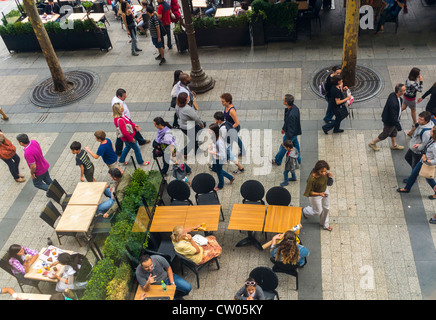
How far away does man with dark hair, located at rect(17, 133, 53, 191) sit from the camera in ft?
29.4

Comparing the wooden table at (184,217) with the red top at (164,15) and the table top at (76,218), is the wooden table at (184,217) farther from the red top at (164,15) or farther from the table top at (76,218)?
the red top at (164,15)

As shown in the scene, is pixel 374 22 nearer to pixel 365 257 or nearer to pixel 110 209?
pixel 365 257

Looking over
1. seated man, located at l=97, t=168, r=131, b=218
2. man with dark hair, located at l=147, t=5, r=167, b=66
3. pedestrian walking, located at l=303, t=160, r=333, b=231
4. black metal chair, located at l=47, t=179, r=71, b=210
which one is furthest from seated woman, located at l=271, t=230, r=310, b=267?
man with dark hair, located at l=147, t=5, r=167, b=66

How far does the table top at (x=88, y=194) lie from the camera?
8344 mm

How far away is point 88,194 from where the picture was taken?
849 centimetres

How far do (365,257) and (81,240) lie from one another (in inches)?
226

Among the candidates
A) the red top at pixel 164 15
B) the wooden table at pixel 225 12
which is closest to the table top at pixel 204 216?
the red top at pixel 164 15

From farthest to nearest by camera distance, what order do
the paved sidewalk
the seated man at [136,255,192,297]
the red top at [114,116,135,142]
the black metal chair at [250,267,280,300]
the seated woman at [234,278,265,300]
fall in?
the red top at [114,116,135,142]
the paved sidewalk
the seated man at [136,255,192,297]
the black metal chair at [250,267,280,300]
the seated woman at [234,278,265,300]

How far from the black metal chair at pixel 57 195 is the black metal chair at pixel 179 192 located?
93.1 inches

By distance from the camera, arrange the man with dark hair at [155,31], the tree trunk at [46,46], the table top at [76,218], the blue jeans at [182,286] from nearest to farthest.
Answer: the blue jeans at [182,286]
the table top at [76,218]
the tree trunk at [46,46]
the man with dark hair at [155,31]

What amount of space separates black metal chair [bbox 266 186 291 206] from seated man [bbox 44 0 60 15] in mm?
13740

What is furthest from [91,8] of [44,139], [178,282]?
[178,282]

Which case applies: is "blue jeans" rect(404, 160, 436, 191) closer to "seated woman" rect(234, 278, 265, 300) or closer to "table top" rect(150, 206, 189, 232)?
"seated woman" rect(234, 278, 265, 300)

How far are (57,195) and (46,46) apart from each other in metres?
6.11
